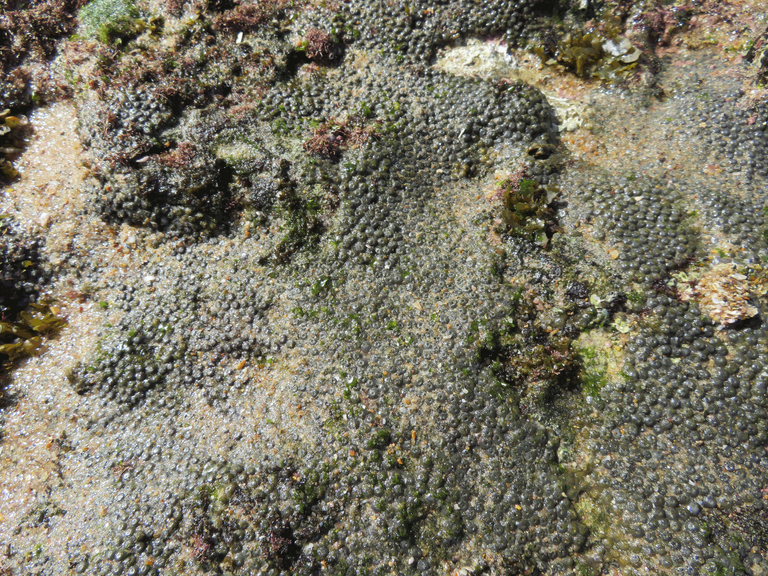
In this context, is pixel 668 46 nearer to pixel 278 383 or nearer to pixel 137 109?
pixel 278 383

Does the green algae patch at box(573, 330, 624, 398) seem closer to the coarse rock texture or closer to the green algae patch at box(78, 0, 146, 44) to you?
the coarse rock texture

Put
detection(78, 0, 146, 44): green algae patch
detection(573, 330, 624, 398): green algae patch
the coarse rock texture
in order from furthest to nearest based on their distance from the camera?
1. detection(78, 0, 146, 44): green algae patch
2. detection(573, 330, 624, 398): green algae patch
3. the coarse rock texture

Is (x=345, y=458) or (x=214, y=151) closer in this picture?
(x=345, y=458)

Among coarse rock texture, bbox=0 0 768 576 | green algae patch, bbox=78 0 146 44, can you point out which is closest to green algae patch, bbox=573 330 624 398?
coarse rock texture, bbox=0 0 768 576

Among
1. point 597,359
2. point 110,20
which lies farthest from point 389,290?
point 110,20

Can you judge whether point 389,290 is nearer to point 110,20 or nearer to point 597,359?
point 597,359

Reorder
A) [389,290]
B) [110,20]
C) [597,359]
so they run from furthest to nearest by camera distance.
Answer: [110,20]
[389,290]
[597,359]

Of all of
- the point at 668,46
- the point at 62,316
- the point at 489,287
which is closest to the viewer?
the point at 489,287

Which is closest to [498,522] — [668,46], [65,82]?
[668,46]
